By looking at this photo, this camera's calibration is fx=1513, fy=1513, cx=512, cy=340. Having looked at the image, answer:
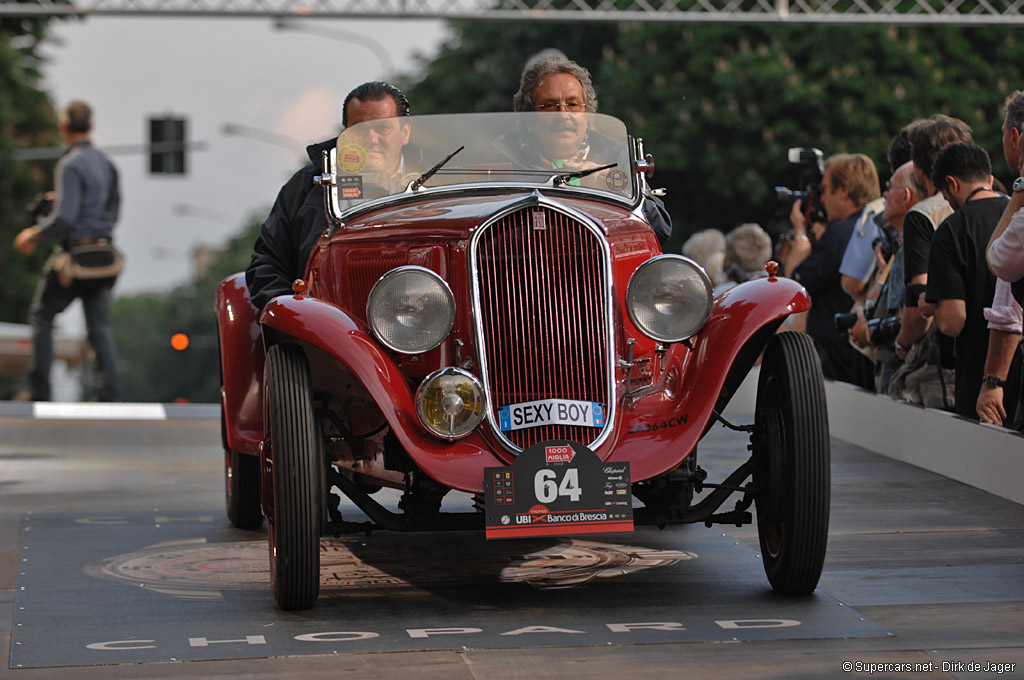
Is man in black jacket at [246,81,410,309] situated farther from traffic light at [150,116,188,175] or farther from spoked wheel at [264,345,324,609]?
traffic light at [150,116,188,175]

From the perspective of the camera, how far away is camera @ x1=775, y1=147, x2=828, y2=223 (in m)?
11.3

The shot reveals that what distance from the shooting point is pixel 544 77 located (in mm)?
7250

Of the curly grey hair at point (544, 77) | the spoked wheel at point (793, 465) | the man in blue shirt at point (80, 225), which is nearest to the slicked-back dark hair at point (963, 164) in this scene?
the curly grey hair at point (544, 77)

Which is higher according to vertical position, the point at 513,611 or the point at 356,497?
the point at 356,497

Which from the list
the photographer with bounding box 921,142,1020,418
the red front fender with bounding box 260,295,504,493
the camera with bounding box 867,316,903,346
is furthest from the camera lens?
the red front fender with bounding box 260,295,504,493

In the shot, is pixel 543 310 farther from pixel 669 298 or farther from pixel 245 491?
pixel 245 491

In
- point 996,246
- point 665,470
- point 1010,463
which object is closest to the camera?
point 665,470

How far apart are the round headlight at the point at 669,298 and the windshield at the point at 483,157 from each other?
945mm

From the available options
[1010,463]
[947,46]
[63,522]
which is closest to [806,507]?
[1010,463]

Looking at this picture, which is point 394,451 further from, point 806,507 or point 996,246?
point 996,246

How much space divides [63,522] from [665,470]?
3.50m

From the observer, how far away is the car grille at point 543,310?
5.30 meters

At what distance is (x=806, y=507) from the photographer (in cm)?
520

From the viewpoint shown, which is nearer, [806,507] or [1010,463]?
[806,507]
